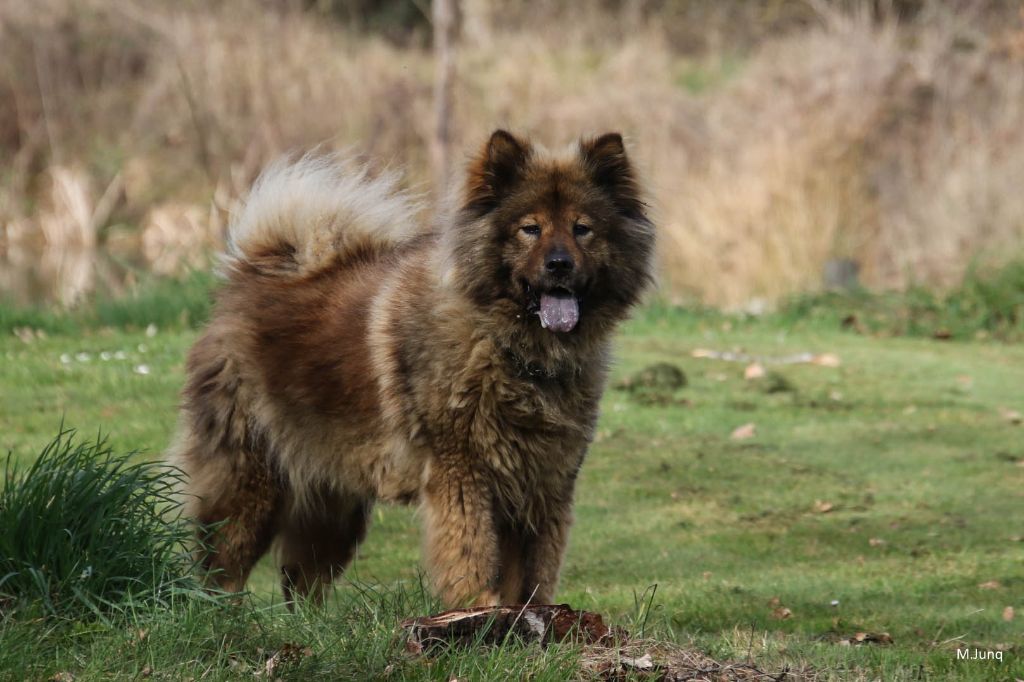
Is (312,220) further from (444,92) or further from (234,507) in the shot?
(444,92)

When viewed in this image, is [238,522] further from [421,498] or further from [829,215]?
[829,215]

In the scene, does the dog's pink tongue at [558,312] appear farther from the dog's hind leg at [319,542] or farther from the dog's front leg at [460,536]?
the dog's hind leg at [319,542]

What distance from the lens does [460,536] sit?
4883 millimetres

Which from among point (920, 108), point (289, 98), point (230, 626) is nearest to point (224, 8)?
point (289, 98)

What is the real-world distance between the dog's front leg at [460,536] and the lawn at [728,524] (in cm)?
13

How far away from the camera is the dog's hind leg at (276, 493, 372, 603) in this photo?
18.8 feet

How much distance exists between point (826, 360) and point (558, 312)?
7.34 metres

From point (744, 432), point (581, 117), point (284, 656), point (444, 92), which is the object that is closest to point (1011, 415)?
point (744, 432)

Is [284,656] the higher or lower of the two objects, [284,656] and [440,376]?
the lower

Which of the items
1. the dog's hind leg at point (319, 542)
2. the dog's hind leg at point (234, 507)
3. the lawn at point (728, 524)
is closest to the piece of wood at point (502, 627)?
the lawn at point (728, 524)

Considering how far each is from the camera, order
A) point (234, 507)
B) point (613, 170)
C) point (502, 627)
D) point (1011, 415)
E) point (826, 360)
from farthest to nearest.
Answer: point (826, 360)
point (1011, 415)
point (234, 507)
point (613, 170)
point (502, 627)

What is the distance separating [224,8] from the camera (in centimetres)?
2422

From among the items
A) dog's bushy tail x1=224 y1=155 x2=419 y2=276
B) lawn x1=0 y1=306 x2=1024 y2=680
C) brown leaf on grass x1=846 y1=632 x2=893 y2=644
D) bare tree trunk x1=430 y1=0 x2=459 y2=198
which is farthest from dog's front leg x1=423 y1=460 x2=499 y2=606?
bare tree trunk x1=430 y1=0 x2=459 y2=198

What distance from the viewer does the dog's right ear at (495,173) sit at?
4.98m
